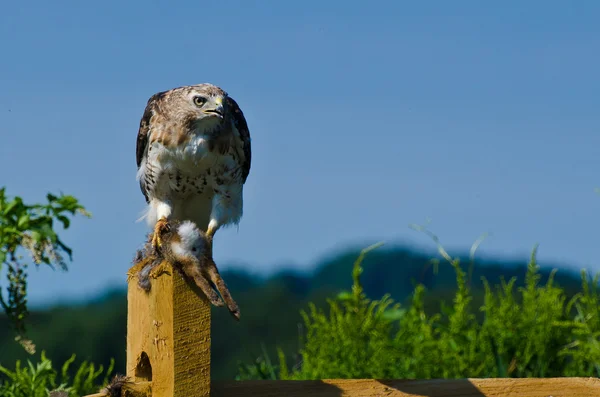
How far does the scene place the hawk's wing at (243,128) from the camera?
4.41 meters

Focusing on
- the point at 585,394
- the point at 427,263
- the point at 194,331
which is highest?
the point at 427,263

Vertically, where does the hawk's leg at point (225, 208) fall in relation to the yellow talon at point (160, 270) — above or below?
above

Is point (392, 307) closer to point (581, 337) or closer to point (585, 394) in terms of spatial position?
point (581, 337)

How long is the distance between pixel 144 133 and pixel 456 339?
2.55m

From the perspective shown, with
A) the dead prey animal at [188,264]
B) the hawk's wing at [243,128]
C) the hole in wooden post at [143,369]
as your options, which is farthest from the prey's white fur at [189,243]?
the hawk's wing at [243,128]

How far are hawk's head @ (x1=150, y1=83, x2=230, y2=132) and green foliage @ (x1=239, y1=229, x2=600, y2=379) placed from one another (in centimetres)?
149

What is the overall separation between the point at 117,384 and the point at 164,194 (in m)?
1.99

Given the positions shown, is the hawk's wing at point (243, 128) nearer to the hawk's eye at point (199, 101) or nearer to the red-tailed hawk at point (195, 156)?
the red-tailed hawk at point (195, 156)

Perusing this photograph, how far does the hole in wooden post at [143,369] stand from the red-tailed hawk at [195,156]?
1543mm

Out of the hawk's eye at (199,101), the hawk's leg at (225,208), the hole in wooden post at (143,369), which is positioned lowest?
the hole in wooden post at (143,369)

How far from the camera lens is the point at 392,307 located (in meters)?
5.87

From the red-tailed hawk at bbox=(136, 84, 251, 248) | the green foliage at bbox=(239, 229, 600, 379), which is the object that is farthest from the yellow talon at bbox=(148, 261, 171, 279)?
the green foliage at bbox=(239, 229, 600, 379)

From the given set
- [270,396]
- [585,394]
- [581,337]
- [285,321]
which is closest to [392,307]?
[581,337]

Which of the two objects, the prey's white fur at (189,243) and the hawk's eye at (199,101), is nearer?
the prey's white fur at (189,243)
